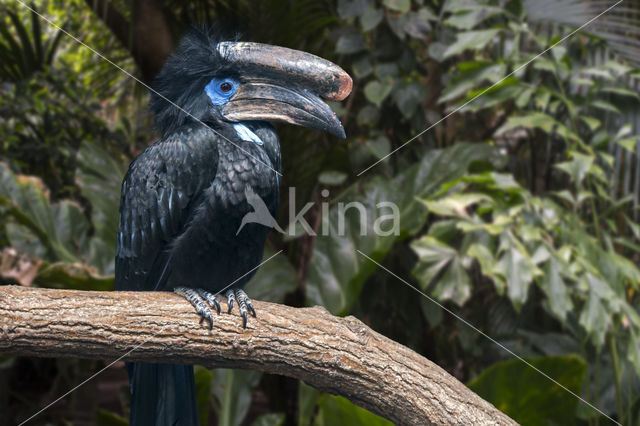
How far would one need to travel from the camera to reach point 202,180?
2.68 feet

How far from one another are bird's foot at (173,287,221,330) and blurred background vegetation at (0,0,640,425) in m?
0.19

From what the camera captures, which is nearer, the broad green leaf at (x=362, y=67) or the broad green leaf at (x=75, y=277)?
the broad green leaf at (x=75, y=277)

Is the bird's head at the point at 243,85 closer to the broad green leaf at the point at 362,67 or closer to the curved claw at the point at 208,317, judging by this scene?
the curved claw at the point at 208,317

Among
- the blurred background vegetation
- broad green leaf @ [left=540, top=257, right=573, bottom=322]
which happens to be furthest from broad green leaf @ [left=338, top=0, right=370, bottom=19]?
broad green leaf @ [left=540, top=257, right=573, bottom=322]

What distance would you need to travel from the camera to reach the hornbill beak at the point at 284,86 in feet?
2.25

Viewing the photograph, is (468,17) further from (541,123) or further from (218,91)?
(218,91)

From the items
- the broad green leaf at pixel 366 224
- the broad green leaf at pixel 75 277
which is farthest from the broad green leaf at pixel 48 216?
the broad green leaf at pixel 366 224

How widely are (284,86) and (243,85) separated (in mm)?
62

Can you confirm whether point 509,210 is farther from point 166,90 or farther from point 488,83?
point 166,90

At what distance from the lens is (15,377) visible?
2.60 metres

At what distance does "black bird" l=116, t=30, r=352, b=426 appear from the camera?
0.74m

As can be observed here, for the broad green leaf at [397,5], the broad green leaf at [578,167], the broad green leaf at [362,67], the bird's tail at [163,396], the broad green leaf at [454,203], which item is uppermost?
the broad green leaf at [397,5]

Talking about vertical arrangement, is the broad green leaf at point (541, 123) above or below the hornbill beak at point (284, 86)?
above

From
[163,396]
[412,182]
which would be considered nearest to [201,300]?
[163,396]
